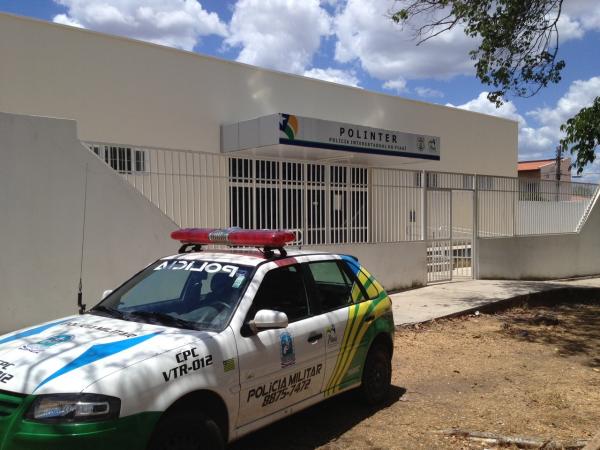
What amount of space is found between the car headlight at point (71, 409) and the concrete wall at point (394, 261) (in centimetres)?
815

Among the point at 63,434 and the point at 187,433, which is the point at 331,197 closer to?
the point at 187,433

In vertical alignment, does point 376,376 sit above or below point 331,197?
below

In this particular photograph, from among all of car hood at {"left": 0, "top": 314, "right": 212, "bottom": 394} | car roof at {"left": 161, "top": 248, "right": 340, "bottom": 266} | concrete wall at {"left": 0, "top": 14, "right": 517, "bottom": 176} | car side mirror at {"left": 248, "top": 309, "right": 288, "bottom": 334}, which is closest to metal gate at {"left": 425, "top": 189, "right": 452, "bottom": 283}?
concrete wall at {"left": 0, "top": 14, "right": 517, "bottom": 176}

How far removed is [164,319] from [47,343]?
756 mm

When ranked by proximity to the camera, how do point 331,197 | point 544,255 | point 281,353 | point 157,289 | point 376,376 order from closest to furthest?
1. point 281,353
2. point 157,289
3. point 376,376
4. point 331,197
5. point 544,255

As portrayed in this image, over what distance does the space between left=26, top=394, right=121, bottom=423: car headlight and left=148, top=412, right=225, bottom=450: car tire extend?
31cm

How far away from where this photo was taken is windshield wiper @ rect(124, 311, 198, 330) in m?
3.76

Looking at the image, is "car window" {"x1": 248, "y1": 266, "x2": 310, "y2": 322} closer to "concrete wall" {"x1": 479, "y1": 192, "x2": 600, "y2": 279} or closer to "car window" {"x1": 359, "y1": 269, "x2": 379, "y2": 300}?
"car window" {"x1": 359, "y1": 269, "x2": 379, "y2": 300}

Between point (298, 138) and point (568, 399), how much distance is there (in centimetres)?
904

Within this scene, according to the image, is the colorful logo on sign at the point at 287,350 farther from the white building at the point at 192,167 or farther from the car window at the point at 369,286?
the white building at the point at 192,167

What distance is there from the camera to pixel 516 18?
11078mm

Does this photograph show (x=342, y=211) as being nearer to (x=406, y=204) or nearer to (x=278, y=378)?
(x=406, y=204)

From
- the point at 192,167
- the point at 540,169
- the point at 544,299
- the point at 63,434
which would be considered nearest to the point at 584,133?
the point at 544,299

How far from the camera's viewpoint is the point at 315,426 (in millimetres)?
4699
